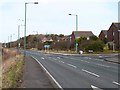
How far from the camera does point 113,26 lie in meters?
104

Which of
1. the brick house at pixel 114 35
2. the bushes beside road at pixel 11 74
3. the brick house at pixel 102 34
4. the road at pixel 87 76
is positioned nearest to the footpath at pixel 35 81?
the bushes beside road at pixel 11 74

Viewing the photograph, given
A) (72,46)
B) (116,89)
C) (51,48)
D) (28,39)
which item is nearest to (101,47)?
(72,46)

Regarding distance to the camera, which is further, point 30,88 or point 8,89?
point 30,88

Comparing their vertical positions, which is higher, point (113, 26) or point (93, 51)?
point (113, 26)

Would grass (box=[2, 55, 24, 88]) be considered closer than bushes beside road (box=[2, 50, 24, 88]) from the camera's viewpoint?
Yes

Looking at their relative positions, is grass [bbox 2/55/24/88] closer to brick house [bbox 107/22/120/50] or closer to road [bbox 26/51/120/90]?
road [bbox 26/51/120/90]

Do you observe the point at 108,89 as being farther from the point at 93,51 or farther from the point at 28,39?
the point at 28,39

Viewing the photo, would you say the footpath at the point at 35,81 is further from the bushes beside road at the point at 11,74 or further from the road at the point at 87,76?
the road at the point at 87,76

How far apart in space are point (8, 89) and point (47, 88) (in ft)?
7.39

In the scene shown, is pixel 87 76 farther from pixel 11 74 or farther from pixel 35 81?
pixel 11 74

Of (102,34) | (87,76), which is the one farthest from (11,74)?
(102,34)

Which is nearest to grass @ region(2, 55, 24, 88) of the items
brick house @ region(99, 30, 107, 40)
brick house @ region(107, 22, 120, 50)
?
brick house @ region(107, 22, 120, 50)

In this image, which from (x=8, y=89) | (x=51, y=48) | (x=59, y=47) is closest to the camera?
(x=8, y=89)

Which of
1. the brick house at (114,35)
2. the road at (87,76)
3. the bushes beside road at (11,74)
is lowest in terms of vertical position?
Result: the road at (87,76)
